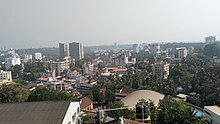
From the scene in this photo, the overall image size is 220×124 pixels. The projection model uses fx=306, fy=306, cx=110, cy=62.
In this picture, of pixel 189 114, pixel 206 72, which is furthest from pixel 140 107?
pixel 206 72

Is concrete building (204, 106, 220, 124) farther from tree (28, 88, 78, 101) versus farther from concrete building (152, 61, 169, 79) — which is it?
concrete building (152, 61, 169, 79)

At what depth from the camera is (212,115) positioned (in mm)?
18688

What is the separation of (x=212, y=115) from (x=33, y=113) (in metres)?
13.3

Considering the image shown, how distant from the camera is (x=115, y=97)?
29.4 m

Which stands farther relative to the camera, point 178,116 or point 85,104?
point 85,104

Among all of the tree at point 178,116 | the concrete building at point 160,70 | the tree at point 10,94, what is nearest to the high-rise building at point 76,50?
the concrete building at point 160,70

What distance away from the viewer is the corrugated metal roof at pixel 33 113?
802 centimetres

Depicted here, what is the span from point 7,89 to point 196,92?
17129mm

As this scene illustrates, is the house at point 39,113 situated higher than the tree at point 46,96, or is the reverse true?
the house at point 39,113

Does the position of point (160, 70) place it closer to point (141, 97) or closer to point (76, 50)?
point (141, 97)

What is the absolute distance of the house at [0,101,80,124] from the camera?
8.02 meters

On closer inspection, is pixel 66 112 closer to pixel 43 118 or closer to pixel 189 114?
pixel 43 118

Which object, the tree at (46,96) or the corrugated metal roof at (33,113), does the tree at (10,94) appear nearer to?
the tree at (46,96)

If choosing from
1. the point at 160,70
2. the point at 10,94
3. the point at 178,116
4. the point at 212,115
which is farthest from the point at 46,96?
the point at 160,70
